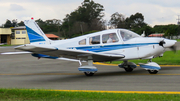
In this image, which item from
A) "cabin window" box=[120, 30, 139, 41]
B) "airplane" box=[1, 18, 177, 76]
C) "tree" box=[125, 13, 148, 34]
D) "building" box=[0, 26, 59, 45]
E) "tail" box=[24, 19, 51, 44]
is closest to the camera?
"airplane" box=[1, 18, 177, 76]

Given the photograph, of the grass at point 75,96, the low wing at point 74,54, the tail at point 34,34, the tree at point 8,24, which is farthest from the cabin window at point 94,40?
the tree at point 8,24

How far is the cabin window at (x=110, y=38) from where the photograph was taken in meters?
11.7

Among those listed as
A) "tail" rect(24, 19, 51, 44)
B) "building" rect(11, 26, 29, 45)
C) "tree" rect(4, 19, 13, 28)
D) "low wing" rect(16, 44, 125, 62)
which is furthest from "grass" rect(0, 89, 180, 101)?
"tree" rect(4, 19, 13, 28)

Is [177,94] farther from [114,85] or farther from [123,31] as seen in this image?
[123,31]

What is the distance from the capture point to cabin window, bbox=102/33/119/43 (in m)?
11.7

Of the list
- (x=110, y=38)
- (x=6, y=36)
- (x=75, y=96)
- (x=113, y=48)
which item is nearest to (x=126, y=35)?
(x=110, y=38)

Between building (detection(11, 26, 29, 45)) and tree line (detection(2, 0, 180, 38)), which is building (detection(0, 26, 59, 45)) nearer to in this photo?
building (detection(11, 26, 29, 45))

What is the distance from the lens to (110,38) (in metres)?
11.7

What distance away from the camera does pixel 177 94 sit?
6.59 metres

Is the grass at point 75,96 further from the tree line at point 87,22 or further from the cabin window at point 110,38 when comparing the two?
the tree line at point 87,22

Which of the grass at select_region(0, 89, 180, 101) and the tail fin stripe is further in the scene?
the tail fin stripe

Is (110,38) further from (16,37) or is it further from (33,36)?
(16,37)

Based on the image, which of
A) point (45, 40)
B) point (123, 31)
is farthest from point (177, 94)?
point (45, 40)

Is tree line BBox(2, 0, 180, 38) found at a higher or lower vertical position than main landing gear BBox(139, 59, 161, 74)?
higher
